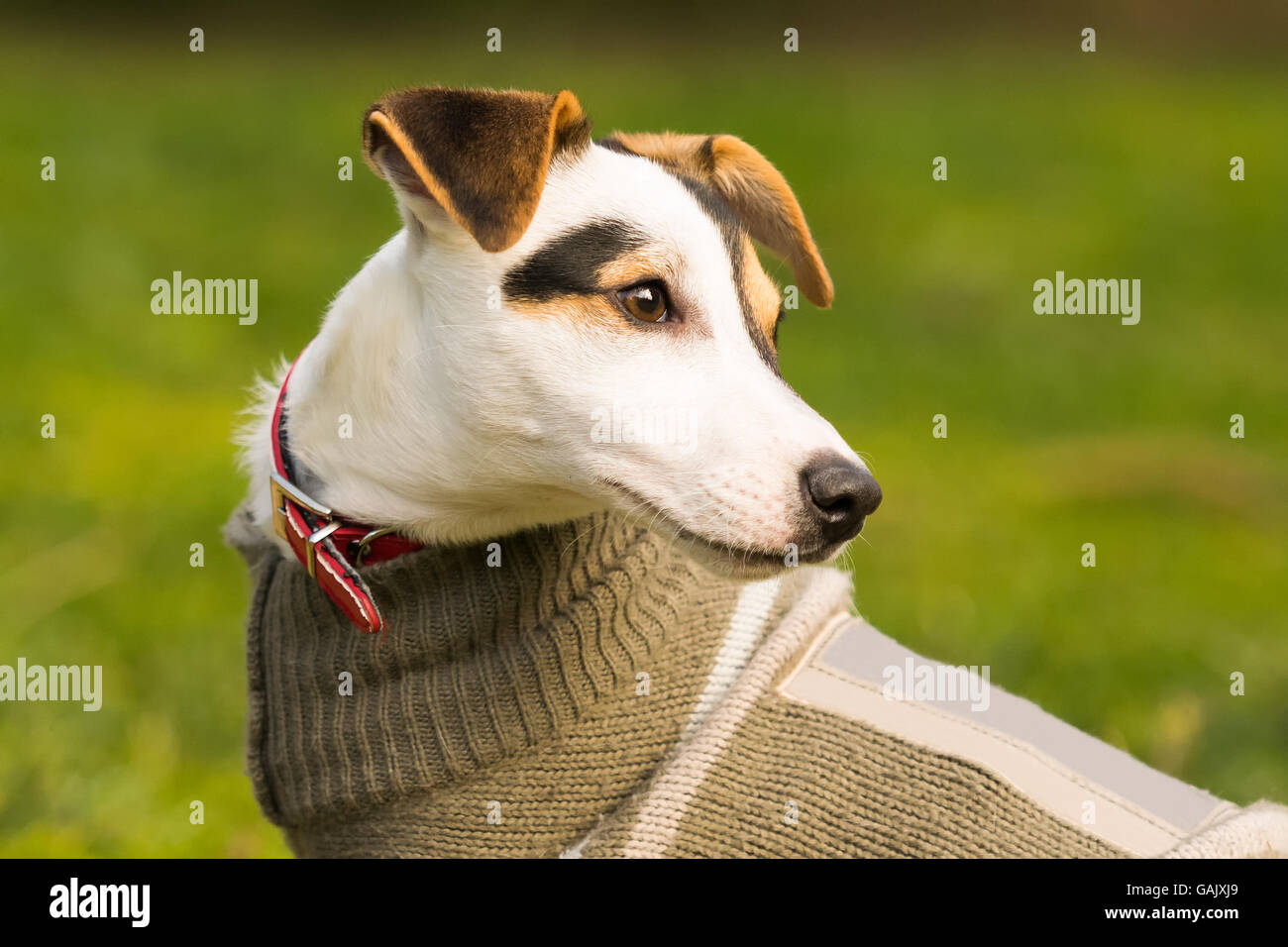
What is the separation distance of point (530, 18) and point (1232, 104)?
251 inches

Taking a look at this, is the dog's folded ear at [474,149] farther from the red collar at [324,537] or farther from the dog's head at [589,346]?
the red collar at [324,537]

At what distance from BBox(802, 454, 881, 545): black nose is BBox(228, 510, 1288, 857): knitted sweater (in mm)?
357

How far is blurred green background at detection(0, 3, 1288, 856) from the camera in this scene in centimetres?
396

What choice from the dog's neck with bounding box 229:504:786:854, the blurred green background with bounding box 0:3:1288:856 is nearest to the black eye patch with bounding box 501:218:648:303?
the dog's neck with bounding box 229:504:786:854

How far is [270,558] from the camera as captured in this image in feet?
8.05

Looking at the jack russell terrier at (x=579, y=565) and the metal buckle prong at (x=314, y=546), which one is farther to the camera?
the metal buckle prong at (x=314, y=546)

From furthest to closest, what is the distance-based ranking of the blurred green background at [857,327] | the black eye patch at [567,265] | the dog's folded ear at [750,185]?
the blurred green background at [857,327] < the dog's folded ear at [750,185] < the black eye patch at [567,265]

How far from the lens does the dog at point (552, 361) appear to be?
2034mm

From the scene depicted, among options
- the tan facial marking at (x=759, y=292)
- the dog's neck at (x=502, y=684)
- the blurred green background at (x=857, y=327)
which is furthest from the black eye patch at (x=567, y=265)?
the blurred green background at (x=857, y=327)

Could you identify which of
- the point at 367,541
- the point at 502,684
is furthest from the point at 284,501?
the point at 502,684

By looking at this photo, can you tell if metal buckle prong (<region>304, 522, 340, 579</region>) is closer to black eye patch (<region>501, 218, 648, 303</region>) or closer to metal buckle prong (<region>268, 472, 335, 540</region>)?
metal buckle prong (<region>268, 472, 335, 540</region>)

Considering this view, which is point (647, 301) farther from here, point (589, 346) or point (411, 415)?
point (411, 415)

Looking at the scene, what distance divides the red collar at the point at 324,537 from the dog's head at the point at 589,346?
0.17m

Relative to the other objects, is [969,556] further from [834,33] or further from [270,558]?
[834,33]
